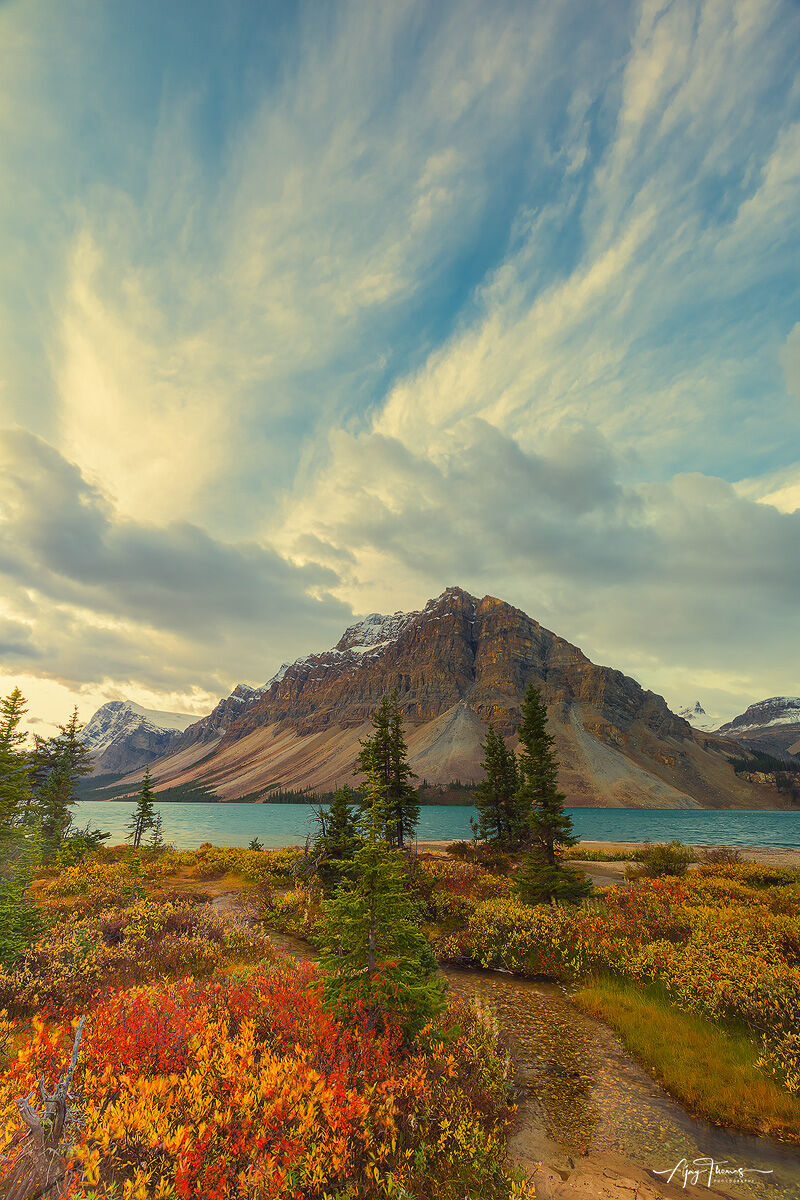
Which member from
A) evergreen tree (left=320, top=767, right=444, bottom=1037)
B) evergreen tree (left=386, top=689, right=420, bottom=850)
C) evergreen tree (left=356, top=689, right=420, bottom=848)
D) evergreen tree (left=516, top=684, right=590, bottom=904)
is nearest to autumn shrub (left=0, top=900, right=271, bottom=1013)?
evergreen tree (left=320, top=767, right=444, bottom=1037)

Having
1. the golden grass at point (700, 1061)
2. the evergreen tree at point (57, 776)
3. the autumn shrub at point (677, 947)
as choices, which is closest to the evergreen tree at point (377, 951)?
the golden grass at point (700, 1061)

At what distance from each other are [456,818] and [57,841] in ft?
336

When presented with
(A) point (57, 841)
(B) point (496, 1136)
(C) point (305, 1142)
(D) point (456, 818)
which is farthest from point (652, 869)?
(D) point (456, 818)

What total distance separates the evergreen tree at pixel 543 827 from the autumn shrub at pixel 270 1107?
1235 centimetres

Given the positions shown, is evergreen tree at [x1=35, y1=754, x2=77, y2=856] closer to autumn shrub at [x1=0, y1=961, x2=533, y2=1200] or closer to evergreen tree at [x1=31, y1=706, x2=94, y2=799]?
evergreen tree at [x1=31, y1=706, x2=94, y2=799]

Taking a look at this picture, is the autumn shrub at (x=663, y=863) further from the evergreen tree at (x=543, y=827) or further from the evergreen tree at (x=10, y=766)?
the evergreen tree at (x=10, y=766)

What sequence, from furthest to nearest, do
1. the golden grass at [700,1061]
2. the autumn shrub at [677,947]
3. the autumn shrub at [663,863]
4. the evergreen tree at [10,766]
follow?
1. the autumn shrub at [663,863]
2. the evergreen tree at [10,766]
3. the autumn shrub at [677,947]
4. the golden grass at [700,1061]

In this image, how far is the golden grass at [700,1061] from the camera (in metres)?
6.86

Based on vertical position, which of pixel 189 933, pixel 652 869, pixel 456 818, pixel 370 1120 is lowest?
pixel 456 818

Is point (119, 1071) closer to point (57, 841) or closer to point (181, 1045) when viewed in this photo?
point (181, 1045)

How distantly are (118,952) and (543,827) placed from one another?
15.6m

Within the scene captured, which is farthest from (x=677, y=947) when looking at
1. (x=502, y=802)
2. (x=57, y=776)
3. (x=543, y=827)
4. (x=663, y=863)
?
(x=57, y=776)

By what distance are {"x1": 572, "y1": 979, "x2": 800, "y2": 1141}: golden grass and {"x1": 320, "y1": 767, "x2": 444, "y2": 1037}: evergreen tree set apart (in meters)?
4.14

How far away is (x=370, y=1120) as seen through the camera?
223 inches
